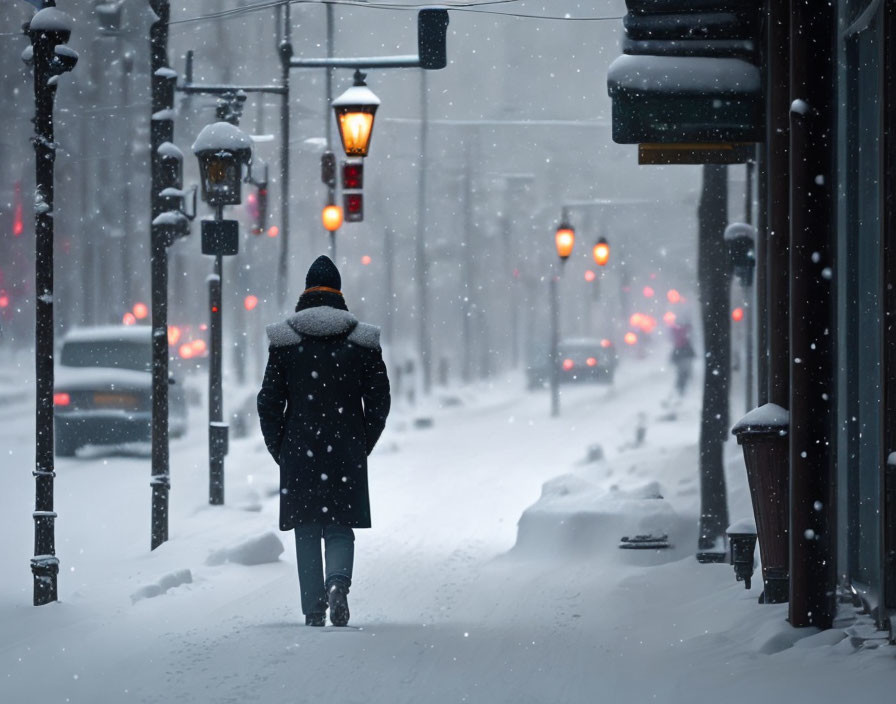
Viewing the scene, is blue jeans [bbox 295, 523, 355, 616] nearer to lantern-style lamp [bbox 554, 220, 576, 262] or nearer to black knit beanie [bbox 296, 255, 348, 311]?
black knit beanie [bbox 296, 255, 348, 311]

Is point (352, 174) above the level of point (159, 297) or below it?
above

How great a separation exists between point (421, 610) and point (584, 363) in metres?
42.0

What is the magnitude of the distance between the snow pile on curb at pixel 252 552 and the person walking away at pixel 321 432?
11.1ft

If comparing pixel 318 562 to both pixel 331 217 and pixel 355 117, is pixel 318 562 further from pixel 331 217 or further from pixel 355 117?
pixel 331 217

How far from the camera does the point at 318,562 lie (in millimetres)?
7375

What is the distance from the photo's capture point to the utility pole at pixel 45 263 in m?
8.66

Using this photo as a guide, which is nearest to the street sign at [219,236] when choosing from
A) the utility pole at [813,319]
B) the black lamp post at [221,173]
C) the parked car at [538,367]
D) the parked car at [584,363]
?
the black lamp post at [221,173]

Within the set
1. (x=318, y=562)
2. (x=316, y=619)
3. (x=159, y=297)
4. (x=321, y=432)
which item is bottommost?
(x=316, y=619)

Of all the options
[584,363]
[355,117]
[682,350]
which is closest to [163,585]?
[355,117]

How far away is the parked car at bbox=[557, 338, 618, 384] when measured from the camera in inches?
1981

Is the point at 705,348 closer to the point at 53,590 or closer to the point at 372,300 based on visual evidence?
the point at 53,590

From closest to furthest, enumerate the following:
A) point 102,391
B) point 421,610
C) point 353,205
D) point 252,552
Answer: point 421,610
point 252,552
point 353,205
point 102,391

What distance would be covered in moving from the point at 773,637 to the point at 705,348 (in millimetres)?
5988

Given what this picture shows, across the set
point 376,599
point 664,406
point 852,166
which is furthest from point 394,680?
point 664,406
